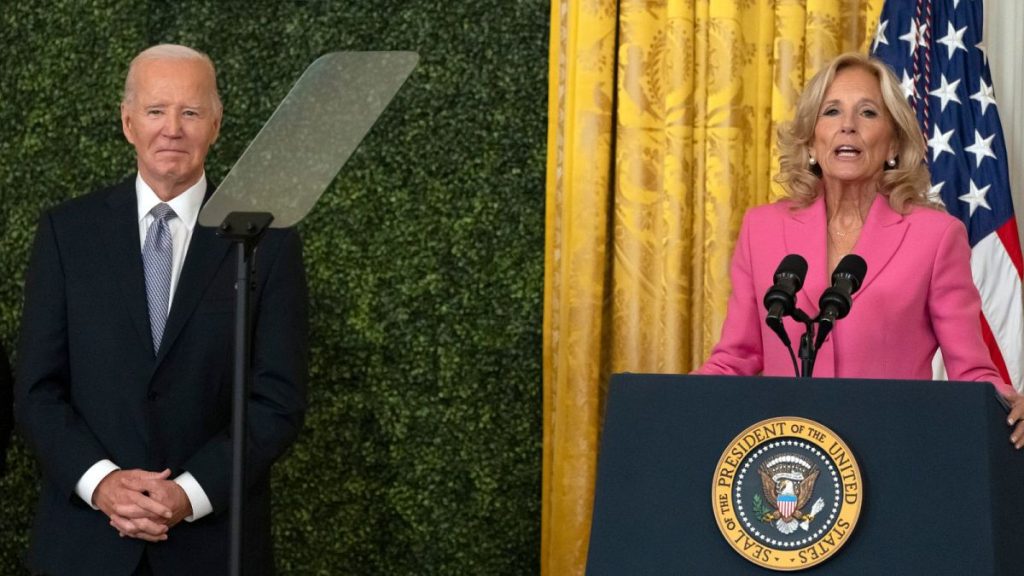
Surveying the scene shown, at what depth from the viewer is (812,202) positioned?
112 inches

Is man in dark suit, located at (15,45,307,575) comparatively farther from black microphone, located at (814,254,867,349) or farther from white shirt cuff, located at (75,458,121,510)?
black microphone, located at (814,254,867,349)

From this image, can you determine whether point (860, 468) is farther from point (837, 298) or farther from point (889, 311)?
point (889, 311)

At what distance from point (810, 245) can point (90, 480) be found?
61.8 inches

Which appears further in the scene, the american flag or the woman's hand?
the american flag

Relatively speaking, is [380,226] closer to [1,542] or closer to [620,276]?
[620,276]

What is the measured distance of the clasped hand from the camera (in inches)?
102

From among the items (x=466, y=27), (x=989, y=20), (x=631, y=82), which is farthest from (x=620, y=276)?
(x=989, y=20)

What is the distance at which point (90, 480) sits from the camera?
265cm

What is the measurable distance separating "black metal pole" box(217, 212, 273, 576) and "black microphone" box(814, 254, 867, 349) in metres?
0.92

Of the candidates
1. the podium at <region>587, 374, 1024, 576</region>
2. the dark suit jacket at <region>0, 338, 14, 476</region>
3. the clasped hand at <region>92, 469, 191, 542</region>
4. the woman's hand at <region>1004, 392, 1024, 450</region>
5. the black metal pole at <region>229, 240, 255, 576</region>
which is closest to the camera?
the podium at <region>587, 374, 1024, 576</region>

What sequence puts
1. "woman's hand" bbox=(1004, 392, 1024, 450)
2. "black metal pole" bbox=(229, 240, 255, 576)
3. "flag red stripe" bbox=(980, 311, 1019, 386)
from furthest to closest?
"flag red stripe" bbox=(980, 311, 1019, 386) → "black metal pole" bbox=(229, 240, 255, 576) → "woman's hand" bbox=(1004, 392, 1024, 450)

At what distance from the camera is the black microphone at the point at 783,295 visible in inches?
81.0

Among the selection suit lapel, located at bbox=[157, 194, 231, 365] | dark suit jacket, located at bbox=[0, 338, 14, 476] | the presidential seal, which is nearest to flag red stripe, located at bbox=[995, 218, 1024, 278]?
the presidential seal

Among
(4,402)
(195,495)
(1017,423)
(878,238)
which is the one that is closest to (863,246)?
(878,238)
